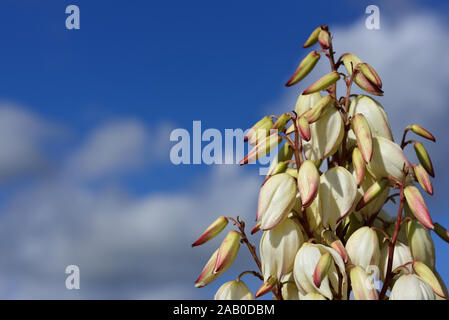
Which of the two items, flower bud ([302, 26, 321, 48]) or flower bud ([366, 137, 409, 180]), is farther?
flower bud ([302, 26, 321, 48])

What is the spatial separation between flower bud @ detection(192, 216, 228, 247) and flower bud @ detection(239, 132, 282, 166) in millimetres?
129

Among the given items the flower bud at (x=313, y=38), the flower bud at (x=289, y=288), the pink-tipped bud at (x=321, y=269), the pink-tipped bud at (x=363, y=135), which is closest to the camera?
the pink-tipped bud at (x=321, y=269)

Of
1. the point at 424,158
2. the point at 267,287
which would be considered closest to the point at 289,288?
the point at 267,287

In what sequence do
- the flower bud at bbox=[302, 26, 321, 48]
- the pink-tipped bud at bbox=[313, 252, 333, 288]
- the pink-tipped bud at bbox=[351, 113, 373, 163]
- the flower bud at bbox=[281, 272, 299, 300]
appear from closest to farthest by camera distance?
the pink-tipped bud at bbox=[313, 252, 333, 288] → the pink-tipped bud at bbox=[351, 113, 373, 163] → the flower bud at bbox=[281, 272, 299, 300] → the flower bud at bbox=[302, 26, 321, 48]

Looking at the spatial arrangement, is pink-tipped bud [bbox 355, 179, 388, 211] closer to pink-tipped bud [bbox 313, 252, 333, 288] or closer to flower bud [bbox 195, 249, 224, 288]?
pink-tipped bud [bbox 313, 252, 333, 288]

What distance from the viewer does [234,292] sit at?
1.29 m

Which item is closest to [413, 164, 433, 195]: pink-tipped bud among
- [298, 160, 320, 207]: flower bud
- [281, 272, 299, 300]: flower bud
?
[298, 160, 320, 207]: flower bud

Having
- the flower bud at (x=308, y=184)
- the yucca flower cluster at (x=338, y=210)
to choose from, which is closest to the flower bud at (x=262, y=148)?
the yucca flower cluster at (x=338, y=210)

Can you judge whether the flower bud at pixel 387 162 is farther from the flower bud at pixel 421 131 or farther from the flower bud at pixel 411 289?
the flower bud at pixel 411 289

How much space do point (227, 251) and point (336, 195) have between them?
9.7 inches

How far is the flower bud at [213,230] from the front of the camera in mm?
1276

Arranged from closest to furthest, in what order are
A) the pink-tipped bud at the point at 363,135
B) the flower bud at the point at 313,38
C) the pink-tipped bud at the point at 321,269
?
the pink-tipped bud at the point at 321,269, the pink-tipped bud at the point at 363,135, the flower bud at the point at 313,38

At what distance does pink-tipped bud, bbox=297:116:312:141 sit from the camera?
1.20 m
